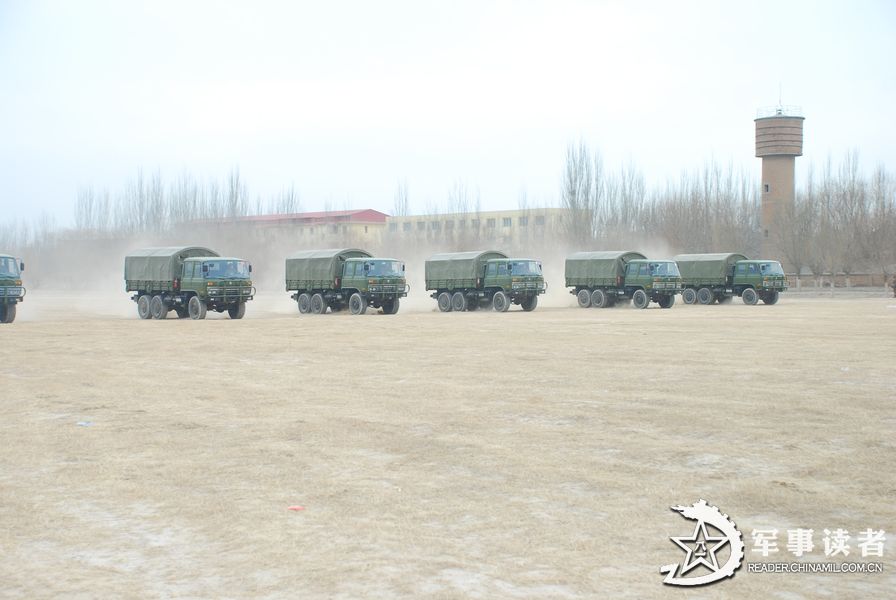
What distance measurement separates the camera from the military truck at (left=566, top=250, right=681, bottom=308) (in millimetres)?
42188

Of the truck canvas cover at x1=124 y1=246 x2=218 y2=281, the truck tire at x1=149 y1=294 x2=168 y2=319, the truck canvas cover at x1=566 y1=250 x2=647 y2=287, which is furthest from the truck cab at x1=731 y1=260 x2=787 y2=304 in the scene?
the truck tire at x1=149 y1=294 x2=168 y2=319

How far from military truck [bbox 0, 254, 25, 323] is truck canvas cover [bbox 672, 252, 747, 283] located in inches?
1173

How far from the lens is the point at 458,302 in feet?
135

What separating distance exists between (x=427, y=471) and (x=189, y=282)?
87.8 ft

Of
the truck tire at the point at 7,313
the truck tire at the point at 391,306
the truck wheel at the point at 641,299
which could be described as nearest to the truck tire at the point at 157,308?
the truck tire at the point at 7,313

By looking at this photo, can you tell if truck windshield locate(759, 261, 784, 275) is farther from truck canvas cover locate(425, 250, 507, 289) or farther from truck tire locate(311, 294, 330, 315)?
truck tire locate(311, 294, 330, 315)

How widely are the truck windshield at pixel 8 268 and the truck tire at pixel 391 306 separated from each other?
1288cm

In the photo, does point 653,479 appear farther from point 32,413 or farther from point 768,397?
point 32,413

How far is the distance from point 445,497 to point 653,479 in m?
1.70

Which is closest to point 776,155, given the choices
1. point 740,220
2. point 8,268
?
point 740,220

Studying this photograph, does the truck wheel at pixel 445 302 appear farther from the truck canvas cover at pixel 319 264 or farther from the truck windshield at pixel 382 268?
the truck windshield at pixel 382 268

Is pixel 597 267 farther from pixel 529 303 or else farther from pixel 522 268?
pixel 522 268

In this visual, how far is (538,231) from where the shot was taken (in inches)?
3398

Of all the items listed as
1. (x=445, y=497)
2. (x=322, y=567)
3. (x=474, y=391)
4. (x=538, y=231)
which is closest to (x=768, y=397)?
(x=474, y=391)
